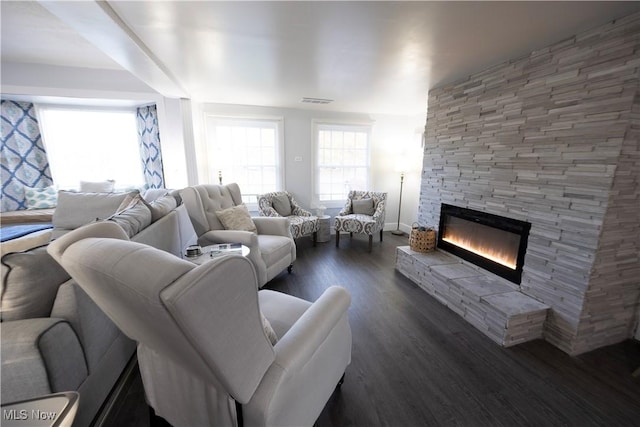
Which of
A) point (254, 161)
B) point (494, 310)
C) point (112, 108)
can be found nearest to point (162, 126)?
point (112, 108)

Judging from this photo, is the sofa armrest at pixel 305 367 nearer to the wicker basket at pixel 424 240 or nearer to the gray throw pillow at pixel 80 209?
the wicker basket at pixel 424 240

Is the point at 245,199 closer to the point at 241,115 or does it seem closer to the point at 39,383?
the point at 241,115

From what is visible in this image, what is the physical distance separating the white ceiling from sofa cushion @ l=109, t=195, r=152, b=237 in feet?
3.81

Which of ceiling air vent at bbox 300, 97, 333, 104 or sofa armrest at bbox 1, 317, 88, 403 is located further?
ceiling air vent at bbox 300, 97, 333, 104

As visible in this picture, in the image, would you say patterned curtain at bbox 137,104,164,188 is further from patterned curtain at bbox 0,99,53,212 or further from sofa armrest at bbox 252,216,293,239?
sofa armrest at bbox 252,216,293,239

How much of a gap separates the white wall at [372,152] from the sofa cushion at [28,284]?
2.91m

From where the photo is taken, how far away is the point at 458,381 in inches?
61.8

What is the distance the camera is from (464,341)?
192 cm

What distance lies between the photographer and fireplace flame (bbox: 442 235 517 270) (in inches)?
87.9

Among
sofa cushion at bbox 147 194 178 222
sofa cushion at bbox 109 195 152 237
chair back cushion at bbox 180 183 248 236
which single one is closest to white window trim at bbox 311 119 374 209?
chair back cushion at bbox 180 183 248 236

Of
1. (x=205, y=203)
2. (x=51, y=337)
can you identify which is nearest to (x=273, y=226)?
(x=205, y=203)

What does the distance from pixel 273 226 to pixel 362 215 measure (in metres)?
1.71

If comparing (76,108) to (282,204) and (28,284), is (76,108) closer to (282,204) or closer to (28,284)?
(282,204)

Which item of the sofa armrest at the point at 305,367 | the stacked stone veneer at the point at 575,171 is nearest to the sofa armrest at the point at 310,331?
the sofa armrest at the point at 305,367
